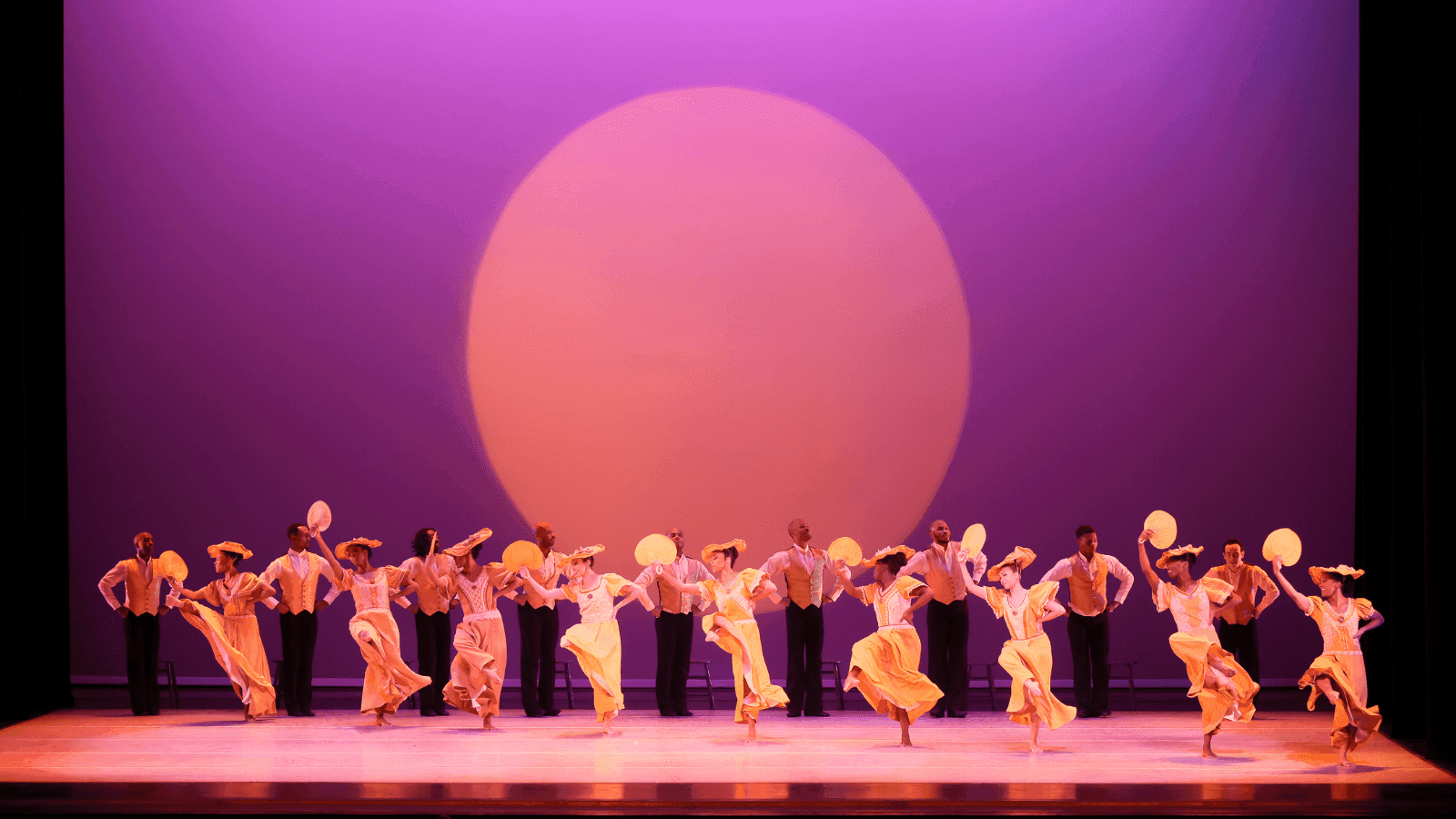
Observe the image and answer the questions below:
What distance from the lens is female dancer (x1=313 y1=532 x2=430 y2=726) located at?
8016 mm

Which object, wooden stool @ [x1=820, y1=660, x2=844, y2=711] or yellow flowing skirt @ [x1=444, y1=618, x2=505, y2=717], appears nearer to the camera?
yellow flowing skirt @ [x1=444, y1=618, x2=505, y2=717]

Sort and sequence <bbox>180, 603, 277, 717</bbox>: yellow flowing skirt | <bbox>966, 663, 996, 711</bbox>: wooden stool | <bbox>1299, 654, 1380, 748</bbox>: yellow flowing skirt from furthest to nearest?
<bbox>966, 663, 996, 711</bbox>: wooden stool
<bbox>180, 603, 277, 717</bbox>: yellow flowing skirt
<bbox>1299, 654, 1380, 748</bbox>: yellow flowing skirt

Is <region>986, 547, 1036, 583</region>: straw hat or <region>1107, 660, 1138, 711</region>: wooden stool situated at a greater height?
<region>986, 547, 1036, 583</region>: straw hat

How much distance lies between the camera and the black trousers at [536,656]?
8.77 meters

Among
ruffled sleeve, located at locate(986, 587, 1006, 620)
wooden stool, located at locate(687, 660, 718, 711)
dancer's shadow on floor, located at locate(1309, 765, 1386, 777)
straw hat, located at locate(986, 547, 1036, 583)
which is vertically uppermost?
straw hat, located at locate(986, 547, 1036, 583)

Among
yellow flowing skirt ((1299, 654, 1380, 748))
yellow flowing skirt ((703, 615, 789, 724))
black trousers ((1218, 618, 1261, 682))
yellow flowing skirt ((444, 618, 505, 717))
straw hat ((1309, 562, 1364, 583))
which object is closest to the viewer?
yellow flowing skirt ((1299, 654, 1380, 748))

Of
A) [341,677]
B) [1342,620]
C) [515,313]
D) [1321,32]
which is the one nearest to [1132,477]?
[1342,620]

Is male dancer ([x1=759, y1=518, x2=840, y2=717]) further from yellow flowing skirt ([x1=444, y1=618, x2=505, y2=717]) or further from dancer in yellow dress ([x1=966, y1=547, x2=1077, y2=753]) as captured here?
yellow flowing skirt ([x1=444, y1=618, x2=505, y2=717])

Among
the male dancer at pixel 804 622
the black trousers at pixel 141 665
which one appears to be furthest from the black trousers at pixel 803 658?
the black trousers at pixel 141 665

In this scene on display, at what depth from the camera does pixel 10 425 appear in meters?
8.66

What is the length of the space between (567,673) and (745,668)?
95.3 inches

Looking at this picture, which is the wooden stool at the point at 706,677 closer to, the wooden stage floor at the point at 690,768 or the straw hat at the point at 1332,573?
the wooden stage floor at the point at 690,768

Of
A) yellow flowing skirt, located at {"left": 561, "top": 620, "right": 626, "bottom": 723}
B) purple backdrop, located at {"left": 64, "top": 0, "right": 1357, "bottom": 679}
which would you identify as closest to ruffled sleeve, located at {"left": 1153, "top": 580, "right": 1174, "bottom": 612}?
purple backdrop, located at {"left": 64, "top": 0, "right": 1357, "bottom": 679}

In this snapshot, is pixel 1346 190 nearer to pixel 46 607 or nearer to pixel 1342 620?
pixel 1342 620
